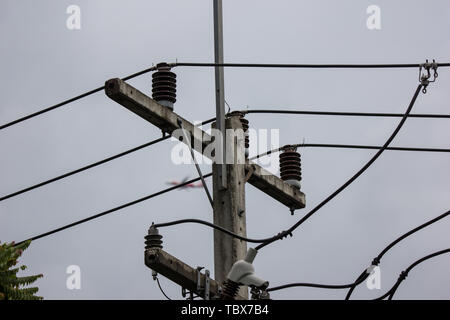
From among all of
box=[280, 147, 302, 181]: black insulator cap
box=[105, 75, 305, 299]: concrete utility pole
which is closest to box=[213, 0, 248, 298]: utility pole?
box=[105, 75, 305, 299]: concrete utility pole

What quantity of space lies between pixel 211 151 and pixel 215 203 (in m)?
0.61

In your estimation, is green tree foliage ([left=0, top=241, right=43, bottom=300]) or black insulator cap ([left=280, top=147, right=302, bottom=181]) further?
black insulator cap ([left=280, top=147, right=302, bottom=181])

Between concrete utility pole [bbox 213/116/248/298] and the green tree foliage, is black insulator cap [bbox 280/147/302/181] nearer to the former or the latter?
concrete utility pole [bbox 213/116/248/298]

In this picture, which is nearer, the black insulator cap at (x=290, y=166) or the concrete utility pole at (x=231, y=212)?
the concrete utility pole at (x=231, y=212)

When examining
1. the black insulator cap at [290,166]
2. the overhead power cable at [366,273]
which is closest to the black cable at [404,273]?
the overhead power cable at [366,273]

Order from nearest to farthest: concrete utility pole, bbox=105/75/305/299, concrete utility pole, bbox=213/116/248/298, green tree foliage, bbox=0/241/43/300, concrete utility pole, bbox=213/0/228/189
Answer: green tree foliage, bbox=0/241/43/300 < concrete utility pole, bbox=105/75/305/299 < concrete utility pole, bbox=213/116/248/298 < concrete utility pole, bbox=213/0/228/189

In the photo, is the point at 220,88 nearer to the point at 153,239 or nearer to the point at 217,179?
the point at 217,179

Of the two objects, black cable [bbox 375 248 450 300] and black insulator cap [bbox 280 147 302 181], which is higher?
black insulator cap [bbox 280 147 302 181]

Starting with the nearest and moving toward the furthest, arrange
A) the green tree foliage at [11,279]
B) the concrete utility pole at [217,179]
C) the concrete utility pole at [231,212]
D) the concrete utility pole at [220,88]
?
the green tree foliage at [11,279], the concrete utility pole at [217,179], the concrete utility pole at [231,212], the concrete utility pole at [220,88]

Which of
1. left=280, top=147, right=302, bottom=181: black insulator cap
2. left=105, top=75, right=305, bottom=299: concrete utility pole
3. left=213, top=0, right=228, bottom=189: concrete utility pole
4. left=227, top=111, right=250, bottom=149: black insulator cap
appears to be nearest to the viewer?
left=105, top=75, right=305, bottom=299: concrete utility pole

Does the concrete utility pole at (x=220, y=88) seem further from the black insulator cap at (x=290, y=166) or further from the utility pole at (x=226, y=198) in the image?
the black insulator cap at (x=290, y=166)

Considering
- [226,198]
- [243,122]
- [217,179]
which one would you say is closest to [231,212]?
[226,198]
